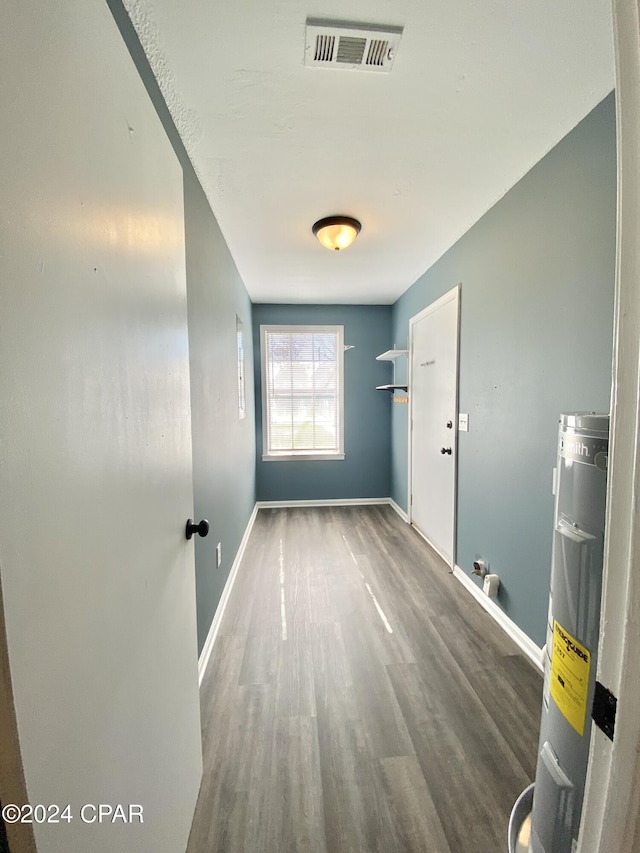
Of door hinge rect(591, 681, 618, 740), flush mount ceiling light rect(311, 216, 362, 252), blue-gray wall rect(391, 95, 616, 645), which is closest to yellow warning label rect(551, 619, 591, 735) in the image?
door hinge rect(591, 681, 618, 740)

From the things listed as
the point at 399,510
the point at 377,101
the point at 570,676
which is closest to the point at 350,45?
the point at 377,101

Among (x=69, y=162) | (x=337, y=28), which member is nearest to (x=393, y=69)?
(x=337, y=28)

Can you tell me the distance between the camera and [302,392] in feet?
14.0

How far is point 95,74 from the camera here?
0.59m

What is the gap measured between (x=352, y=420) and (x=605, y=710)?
3840mm

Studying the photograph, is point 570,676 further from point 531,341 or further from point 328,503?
point 328,503

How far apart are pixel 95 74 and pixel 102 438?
0.63 meters

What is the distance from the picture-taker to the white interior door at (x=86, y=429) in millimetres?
408

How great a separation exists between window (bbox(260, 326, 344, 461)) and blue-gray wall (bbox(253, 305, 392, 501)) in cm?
8

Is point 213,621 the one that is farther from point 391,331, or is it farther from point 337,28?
point 391,331

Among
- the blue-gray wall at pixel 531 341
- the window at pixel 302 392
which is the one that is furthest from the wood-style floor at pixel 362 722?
the window at pixel 302 392

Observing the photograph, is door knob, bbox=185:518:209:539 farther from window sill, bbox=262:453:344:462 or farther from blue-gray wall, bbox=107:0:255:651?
window sill, bbox=262:453:344:462

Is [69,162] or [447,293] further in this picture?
[447,293]

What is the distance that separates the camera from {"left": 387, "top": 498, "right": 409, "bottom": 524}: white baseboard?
12.3 feet
